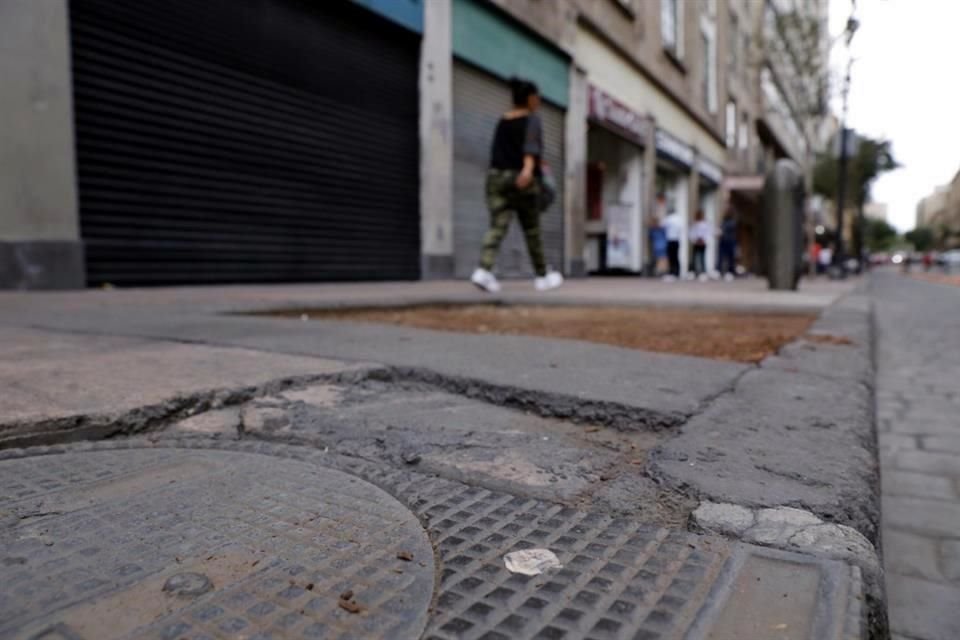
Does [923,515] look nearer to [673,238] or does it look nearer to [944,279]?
[673,238]

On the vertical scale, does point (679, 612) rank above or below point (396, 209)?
below

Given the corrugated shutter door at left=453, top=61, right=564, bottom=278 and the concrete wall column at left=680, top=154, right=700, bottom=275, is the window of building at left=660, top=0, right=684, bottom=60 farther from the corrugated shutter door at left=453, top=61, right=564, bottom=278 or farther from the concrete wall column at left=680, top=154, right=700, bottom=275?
the corrugated shutter door at left=453, top=61, right=564, bottom=278

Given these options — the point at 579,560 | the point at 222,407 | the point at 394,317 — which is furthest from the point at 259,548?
the point at 394,317

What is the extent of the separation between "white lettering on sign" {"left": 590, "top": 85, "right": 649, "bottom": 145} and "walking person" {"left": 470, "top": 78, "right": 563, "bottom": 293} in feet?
26.1

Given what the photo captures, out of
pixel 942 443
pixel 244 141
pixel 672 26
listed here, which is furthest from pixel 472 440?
pixel 672 26

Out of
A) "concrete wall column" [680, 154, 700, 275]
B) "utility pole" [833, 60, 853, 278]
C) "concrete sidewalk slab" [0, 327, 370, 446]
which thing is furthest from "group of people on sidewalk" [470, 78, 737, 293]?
"concrete wall column" [680, 154, 700, 275]

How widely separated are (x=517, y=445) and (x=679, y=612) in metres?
0.68

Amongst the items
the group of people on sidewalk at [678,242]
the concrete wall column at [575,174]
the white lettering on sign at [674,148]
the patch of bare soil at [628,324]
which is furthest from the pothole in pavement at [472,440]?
the white lettering on sign at [674,148]

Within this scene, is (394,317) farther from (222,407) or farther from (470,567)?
(470,567)

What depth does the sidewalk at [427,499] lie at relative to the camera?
2.76 ft

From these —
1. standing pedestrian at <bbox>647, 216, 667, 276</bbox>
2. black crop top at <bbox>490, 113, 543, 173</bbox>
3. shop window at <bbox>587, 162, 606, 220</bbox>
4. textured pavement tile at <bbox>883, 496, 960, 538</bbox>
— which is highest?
shop window at <bbox>587, 162, 606, 220</bbox>

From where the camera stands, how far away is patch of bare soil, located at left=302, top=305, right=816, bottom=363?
3.35 m

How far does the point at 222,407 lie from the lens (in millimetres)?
1777

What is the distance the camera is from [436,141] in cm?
934
